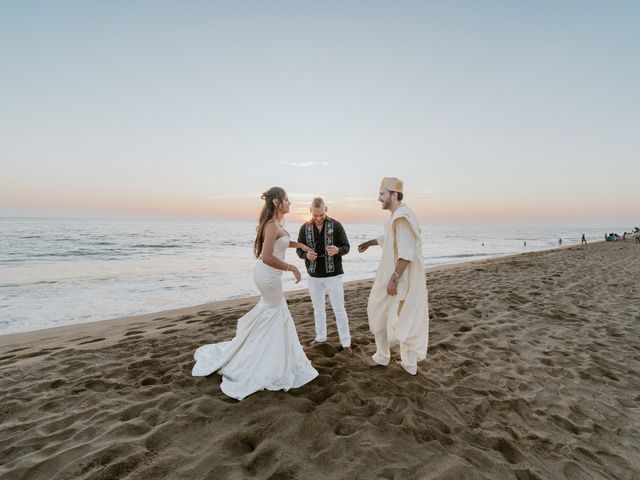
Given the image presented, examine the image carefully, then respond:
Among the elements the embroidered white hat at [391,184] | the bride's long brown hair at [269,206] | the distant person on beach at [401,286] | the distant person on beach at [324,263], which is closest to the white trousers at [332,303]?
the distant person on beach at [324,263]

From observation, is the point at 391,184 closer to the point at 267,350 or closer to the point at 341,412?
the point at 267,350

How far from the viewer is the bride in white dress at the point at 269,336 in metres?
3.72

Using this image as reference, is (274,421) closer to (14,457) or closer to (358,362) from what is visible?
(358,362)

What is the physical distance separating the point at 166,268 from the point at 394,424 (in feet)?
52.5

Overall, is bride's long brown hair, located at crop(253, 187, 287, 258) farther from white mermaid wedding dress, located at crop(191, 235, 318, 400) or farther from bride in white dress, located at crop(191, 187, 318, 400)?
white mermaid wedding dress, located at crop(191, 235, 318, 400)

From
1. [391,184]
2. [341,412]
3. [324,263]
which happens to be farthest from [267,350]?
[391,184]

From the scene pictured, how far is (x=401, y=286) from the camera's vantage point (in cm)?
396

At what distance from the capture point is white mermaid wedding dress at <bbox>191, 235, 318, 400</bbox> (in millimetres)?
3701

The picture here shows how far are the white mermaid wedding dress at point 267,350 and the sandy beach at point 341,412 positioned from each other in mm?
184

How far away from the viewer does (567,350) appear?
5051 millimetres

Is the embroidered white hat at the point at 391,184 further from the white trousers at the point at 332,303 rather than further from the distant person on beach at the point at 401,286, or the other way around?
the white trousers at the point at 332,303

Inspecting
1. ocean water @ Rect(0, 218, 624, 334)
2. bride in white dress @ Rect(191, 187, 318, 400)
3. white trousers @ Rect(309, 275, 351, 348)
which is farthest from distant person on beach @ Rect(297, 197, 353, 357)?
ocean water @ Rect(0, 218, 624, 334)

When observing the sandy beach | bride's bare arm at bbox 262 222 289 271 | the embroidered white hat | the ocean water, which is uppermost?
the embroidered white hat

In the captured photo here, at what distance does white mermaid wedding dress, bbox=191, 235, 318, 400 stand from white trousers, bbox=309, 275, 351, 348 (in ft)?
3.25
